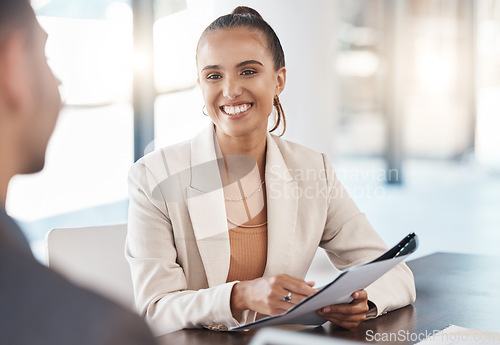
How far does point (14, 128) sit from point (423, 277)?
1484 millimetres

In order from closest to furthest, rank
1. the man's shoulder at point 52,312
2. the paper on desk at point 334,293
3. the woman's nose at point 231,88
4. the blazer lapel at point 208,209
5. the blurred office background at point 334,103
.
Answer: the man's shoulder at point 52,312 < the paper on desk at point 334,293 < the blazer lapel at point 208,209 < the woman's nose at point 231,88 < the blurred office background at point 334,103

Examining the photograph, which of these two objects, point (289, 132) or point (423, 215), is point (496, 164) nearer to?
point (423, 215)

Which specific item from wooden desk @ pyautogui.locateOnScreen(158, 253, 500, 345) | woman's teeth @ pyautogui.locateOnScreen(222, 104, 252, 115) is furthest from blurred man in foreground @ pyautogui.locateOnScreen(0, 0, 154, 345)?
woman's teeth @ pyautogui.locateOnScreen(222, 104, 252, 115)

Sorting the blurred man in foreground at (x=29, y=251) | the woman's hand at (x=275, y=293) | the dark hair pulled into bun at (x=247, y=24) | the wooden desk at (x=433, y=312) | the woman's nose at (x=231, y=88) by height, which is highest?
→ the dark hair pulled into bun at (x=247, y=24)

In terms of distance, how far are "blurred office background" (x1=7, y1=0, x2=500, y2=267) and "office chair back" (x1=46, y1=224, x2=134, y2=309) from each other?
8 centimetres

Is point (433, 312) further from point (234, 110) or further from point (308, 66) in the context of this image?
point (308, 66)

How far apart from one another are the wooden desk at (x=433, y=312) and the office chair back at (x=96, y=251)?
46 cm

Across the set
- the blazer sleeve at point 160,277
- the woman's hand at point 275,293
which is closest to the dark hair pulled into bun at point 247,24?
the blazer sleeve at point 160,277

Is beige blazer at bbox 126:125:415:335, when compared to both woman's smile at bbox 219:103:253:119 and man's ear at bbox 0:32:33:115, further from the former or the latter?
man's ear at bbox 0:32:33:115

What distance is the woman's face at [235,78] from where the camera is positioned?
1.57 m

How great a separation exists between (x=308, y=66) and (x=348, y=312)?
2446 mm

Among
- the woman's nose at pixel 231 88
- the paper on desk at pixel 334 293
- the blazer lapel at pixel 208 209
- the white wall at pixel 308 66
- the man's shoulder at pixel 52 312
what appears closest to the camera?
the man's shoulder at pixel 52 312

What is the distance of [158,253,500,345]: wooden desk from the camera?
1141 mm

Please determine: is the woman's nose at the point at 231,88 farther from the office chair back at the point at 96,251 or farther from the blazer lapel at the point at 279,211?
the office chair back at the point at 96,251
